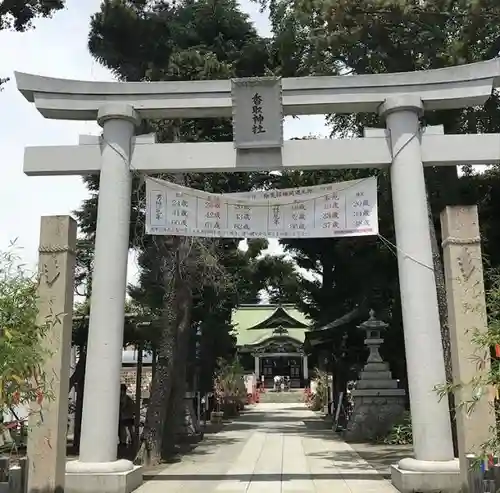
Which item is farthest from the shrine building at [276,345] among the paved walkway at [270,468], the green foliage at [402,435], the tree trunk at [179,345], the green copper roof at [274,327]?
the tree trunk at [179,345]

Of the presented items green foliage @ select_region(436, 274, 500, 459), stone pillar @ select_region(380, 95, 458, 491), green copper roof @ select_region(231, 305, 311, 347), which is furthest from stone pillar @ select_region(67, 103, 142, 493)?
green copper roof @ select_region(231, 305, 311, 347)

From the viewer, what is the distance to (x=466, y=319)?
6.69m

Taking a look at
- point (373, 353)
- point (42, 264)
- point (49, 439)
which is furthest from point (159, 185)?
point (373, 353)

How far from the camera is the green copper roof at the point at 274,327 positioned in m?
42.0

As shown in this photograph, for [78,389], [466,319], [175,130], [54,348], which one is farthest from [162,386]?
[466,319]

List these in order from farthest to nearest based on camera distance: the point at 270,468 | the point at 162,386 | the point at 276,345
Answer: the point at 276,345 → the point at 162,386 → the point at 270,468

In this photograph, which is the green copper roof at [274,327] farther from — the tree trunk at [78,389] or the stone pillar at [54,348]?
the stone pillar at [54,348]

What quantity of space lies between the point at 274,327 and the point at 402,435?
98.3 feet

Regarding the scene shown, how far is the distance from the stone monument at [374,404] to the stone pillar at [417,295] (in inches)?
314

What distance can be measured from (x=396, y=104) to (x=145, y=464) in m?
6.84

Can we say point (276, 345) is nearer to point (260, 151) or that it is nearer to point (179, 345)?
point (179, 345)

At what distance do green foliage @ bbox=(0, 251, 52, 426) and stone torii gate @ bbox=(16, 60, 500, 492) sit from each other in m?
1.60

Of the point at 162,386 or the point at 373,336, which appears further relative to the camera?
the point at 373,336

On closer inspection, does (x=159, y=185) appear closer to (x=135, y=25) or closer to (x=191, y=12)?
(x=135, y=25)
